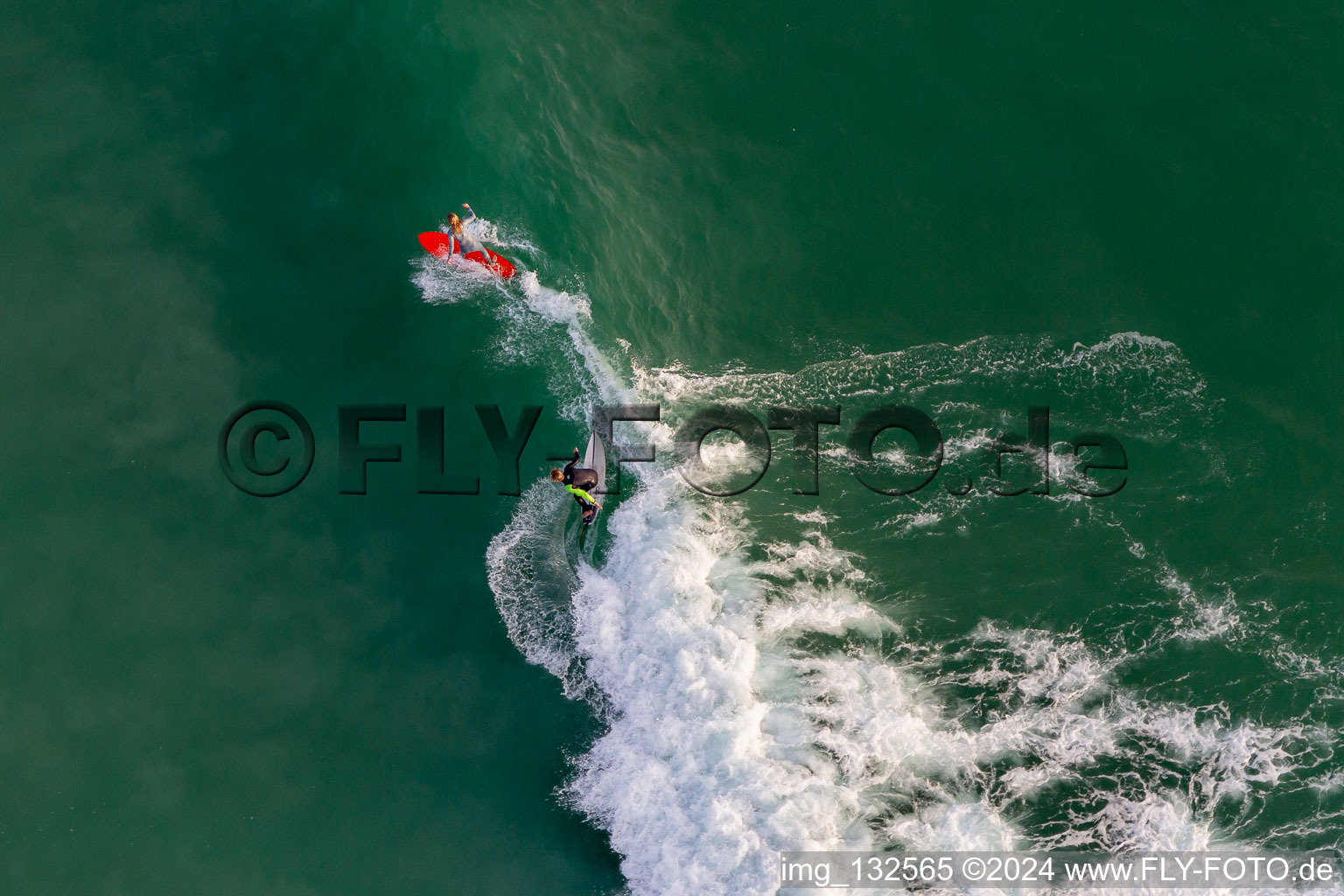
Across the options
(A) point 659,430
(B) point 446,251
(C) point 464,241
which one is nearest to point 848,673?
(A) point 659,430

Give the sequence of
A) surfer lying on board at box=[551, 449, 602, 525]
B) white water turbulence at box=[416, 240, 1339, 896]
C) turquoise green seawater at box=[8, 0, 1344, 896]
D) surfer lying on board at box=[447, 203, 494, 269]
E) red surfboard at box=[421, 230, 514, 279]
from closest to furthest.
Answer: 1. white water turbulence at box=[416, 240, 1339, 896]
2. turquoise green seawater at box=[8, 0, 1344, 896]
3. surfer lying on board at box=[551, 449, 602, 525]
4. surfer lying on board at box=[447, 203, 494, 269]
5. red surfboard at box=[421, 230, 514, 279]

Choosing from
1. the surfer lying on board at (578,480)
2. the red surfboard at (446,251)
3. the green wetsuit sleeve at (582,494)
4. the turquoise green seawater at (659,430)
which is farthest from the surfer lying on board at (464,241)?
the green wetsuit sleeve at (582,494)

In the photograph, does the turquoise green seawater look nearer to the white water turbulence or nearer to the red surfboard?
the white water turbulence

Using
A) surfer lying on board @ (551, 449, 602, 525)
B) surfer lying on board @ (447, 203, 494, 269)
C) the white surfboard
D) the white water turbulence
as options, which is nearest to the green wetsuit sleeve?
surfer lying on board @ (551, 449, 602, 525)

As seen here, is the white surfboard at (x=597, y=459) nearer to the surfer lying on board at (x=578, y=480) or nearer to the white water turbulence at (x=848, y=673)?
the surfer lying on board at (x=578, y=480)

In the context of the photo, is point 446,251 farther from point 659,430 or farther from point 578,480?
point 659,430

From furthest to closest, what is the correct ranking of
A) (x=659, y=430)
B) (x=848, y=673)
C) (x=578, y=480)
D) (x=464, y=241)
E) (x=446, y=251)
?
(x=446, y=251)
(x=659, y=430)
(x=464, y=241)
(x=578, y=480)
(x=848, y=673)
